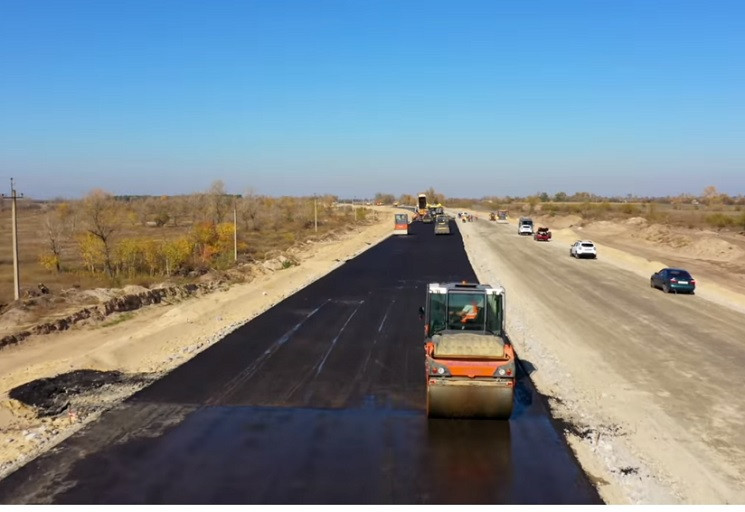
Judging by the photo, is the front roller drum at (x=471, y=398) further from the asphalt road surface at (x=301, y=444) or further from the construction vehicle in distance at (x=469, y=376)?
the asphalt road surface at (x=301, y=444)

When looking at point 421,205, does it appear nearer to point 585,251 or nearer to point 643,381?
point 585,251

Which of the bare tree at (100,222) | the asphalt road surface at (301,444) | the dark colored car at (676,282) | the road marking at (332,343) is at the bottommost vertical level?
the asphalt road surface at (301,444)

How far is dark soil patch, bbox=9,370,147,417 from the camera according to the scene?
545 inches

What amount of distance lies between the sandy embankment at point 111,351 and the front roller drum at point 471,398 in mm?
7242

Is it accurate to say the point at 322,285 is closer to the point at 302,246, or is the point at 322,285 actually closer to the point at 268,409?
the point at 268,409

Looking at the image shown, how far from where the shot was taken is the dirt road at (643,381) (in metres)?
10.4

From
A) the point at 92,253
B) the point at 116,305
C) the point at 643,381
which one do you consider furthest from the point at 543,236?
the point at 643,381

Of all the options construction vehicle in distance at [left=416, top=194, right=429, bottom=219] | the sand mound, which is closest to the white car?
the sand mound

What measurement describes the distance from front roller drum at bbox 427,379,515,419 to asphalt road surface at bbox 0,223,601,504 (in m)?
0.42

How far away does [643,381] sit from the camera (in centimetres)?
1600

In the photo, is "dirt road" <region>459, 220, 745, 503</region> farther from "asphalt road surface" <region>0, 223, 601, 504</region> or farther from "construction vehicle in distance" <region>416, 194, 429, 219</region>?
"construction vehicle in distance" <region>416, 194, 429, 219</region>

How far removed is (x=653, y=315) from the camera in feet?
84.4

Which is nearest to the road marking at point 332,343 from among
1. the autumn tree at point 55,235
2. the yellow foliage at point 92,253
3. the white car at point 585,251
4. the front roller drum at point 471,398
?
the front roller drum at point 471,398

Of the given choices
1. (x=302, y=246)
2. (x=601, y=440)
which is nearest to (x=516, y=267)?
(x=302, y=246)
